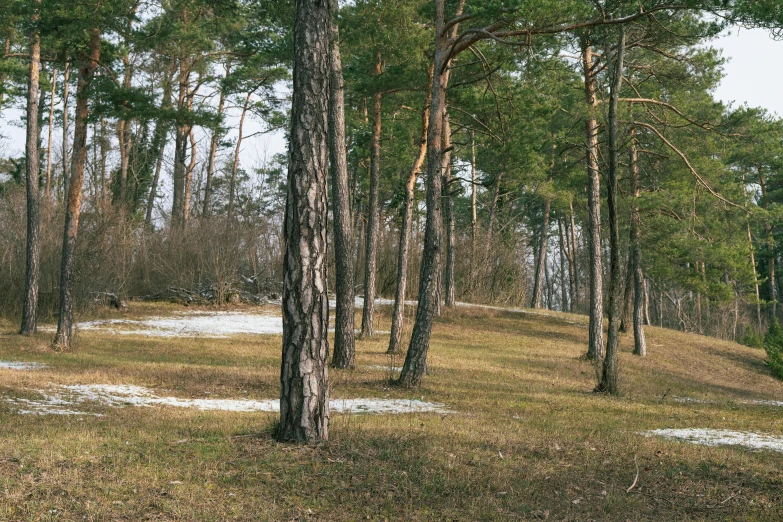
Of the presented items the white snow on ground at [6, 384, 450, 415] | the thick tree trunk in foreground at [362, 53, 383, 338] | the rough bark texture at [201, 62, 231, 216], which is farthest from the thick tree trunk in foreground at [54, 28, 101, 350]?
the rough bark texture at [201, 62, 231, 216]

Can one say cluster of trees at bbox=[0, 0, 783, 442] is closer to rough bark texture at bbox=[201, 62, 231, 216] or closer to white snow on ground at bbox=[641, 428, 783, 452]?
rough bark texture at bbox=[201, 62, 231, 216]

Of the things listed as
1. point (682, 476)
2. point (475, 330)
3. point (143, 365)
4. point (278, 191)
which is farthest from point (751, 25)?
point (278, 191)

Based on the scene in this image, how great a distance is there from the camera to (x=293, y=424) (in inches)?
248

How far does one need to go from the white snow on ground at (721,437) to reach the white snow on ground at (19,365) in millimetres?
10350

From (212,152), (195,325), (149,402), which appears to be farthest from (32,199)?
(212,152)

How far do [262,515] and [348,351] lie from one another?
31.8ft

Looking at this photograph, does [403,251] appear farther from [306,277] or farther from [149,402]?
[306,277]

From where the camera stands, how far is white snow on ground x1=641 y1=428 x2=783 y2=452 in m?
8.59

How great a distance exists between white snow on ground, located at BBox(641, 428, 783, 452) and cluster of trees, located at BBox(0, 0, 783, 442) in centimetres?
335

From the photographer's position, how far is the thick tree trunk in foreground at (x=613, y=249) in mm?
13031

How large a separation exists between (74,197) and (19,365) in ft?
12.9

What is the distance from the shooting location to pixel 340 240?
15.0 m

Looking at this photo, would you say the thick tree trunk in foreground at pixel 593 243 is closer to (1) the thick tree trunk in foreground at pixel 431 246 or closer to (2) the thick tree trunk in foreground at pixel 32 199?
(1) the thick tree trunk in foreground at pixel 431 246

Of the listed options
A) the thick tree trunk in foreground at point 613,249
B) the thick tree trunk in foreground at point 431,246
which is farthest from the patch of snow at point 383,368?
the thick tree trunk in foreground at point 613,249
